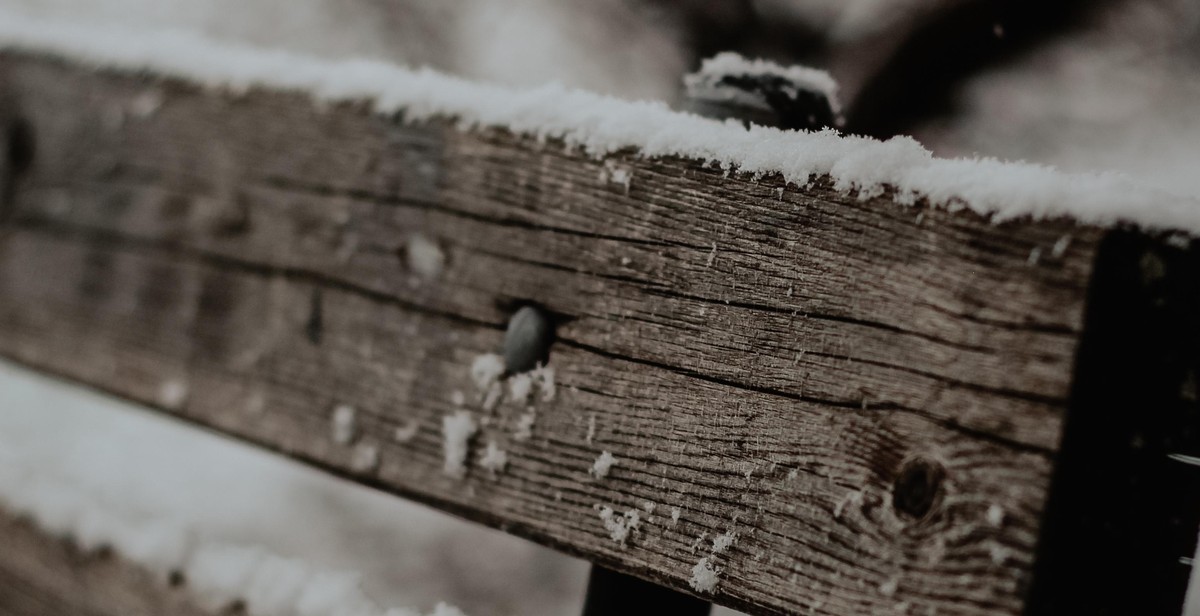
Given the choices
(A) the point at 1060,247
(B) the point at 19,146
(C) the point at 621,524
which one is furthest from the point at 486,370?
(B) the point at 19,146

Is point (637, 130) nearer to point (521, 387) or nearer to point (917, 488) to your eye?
point (521, 387)

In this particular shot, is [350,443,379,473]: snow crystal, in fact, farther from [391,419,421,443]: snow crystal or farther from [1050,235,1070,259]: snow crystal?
[1050,235,1070,259]: snow crystal

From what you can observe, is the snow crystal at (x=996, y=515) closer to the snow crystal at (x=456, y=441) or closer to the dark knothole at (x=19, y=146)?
the snow crystal at (x=456, y=441)

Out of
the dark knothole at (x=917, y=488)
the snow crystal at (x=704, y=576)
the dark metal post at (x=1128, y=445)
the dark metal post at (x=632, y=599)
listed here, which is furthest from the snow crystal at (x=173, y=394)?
the dark metal post at (x=1128, y=445)

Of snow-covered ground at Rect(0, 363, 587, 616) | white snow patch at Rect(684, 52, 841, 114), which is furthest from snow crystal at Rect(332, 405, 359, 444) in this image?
snow-covered ground at Rect(0, 363, 587, 616)

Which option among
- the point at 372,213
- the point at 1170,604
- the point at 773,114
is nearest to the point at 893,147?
the point at 773,114

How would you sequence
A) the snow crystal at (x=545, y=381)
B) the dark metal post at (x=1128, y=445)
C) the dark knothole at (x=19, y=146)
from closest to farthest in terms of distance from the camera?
the dark metal post at (x=1128, y=445), the snow crystal at (x=545, y=381), the dark knothole at (x=19, y=146)
